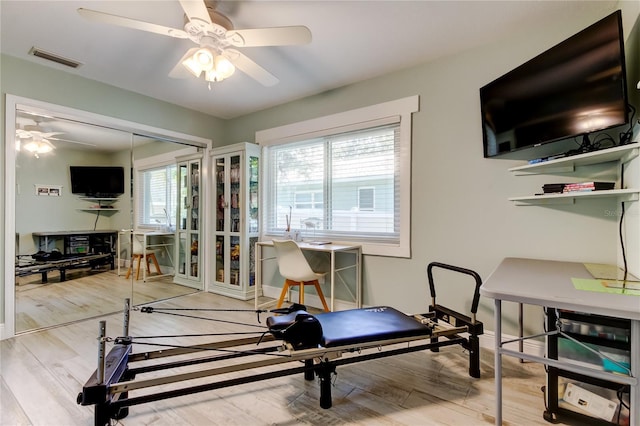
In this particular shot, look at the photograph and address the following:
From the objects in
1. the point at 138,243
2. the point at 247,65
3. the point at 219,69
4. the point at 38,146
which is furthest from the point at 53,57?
the point at 138,243

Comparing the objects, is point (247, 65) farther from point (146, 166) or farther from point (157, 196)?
point (157, 196)

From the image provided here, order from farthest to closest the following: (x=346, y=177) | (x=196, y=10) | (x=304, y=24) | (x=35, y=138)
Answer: (x=346, y=177) → (x=35, y=138) → (x=304, y=24) → (x=196, y=10)

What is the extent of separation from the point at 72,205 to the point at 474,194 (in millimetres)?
4050

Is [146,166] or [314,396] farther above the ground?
[146,166]

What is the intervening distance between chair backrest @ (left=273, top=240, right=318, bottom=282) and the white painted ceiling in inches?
67.7

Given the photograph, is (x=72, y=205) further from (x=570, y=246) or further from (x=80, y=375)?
(x=570, y=246)

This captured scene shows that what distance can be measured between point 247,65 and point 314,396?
→ 2250 millimetres

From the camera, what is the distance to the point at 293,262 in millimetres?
2932

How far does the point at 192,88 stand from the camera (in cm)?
329

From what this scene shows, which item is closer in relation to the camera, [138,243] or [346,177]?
[346,177]

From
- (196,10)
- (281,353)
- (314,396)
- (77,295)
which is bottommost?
(314,396)

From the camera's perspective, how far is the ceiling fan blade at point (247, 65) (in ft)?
6.69

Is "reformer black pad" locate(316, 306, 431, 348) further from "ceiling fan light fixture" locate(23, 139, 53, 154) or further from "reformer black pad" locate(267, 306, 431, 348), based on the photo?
"ceiling fan light fixture" locate(23, 139, 53, 154)

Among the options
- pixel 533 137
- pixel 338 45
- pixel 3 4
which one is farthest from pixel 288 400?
pixel 3 4
